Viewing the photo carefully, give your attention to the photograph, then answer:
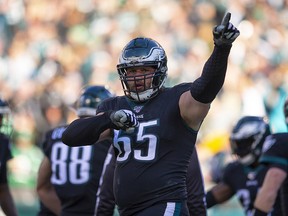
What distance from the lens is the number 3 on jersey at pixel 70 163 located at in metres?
6.57

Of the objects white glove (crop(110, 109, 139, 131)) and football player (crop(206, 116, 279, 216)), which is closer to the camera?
white glove (crop(110, 109, 139, 131))

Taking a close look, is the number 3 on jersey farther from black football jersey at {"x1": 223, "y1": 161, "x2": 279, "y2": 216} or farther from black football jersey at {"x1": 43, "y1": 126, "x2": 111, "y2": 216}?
black football jersey at {"x1": 223, "y1": 161, "x2": 279, "y2": 216}

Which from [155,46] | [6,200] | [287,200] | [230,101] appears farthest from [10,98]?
[155,46]

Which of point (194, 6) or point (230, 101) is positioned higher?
point (194, 6)

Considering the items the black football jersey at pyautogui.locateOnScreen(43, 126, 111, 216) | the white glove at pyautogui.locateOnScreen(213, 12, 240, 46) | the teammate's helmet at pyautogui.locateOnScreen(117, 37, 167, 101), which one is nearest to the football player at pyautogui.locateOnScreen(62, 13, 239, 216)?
the teammate's helmet at pyautogui.locateOnScreen(117, 37, 167, 101)

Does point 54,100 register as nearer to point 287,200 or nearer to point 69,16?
point 69,16

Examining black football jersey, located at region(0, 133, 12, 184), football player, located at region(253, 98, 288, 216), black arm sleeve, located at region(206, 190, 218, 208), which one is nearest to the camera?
football player, located at region(253, 98, 288, 216)

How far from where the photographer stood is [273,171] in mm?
5688

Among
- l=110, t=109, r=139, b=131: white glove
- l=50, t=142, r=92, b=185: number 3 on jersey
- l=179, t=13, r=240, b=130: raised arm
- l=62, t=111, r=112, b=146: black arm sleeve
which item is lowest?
l=50, t=142, r=92, b=185: number 3 on jersey

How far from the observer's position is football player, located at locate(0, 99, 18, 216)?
263 inches

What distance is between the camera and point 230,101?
11922 mm

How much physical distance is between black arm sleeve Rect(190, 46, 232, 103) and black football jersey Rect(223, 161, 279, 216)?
2.21 meters

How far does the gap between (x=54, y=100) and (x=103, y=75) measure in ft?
2.84

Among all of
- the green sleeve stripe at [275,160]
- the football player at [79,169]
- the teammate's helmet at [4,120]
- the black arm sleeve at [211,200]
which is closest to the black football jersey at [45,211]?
the football player at [79,169]
